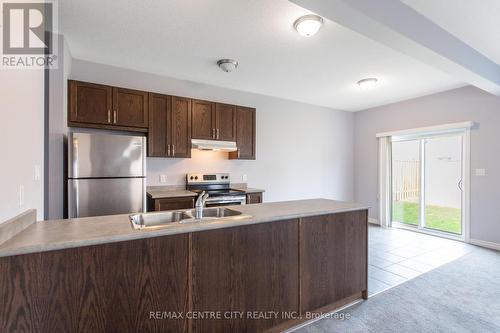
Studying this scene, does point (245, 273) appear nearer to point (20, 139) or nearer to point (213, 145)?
point (20, 139)

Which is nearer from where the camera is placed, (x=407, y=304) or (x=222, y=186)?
(x=407, y=304)

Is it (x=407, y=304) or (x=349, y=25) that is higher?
(x=349, y=25)

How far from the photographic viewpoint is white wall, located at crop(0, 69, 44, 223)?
131cm

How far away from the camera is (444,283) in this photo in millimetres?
2686

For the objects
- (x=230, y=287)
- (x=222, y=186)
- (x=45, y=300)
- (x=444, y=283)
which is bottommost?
(x=444, y=283)

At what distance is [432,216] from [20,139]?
5.97 meters

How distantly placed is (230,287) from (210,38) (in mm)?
2379

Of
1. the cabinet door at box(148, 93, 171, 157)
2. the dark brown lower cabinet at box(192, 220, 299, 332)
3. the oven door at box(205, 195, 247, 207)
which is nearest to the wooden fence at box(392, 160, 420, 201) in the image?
the oven door at box(205, 195, 247, 207)

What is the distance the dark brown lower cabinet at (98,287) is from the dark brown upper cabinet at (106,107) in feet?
7.26

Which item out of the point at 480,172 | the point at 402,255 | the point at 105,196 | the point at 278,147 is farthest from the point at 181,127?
the point at 480,172

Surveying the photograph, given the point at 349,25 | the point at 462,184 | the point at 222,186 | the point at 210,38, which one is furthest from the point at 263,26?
the point at 462,184

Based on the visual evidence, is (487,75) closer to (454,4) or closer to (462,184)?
(454,4)

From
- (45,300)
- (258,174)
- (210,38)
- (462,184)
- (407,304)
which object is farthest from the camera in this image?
(258,174)

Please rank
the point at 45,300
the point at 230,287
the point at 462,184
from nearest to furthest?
1. the point at 45,300
2. the point at 230,287
3. the point at 462,184
